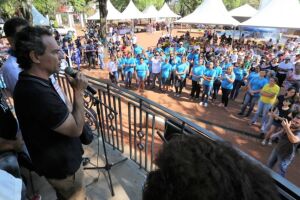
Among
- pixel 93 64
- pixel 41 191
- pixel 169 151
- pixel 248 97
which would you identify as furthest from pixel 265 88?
pixel 93 64

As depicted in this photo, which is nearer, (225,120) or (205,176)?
(205,176)

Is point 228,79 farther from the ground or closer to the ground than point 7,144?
closer to the ground

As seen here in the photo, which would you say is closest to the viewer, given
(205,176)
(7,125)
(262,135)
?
(205,176)

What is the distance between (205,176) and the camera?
70 cm

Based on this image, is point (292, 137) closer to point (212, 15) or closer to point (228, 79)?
point (228, 79)

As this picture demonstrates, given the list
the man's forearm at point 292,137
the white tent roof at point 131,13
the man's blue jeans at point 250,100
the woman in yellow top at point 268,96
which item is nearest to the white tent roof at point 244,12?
the white tent roof at point 131,13

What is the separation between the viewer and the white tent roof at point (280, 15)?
9.77 meters

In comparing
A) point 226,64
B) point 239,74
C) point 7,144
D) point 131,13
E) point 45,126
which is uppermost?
point 131,13

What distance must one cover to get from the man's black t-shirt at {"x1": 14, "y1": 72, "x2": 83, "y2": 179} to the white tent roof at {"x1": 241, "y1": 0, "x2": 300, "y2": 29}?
10805 millimetres

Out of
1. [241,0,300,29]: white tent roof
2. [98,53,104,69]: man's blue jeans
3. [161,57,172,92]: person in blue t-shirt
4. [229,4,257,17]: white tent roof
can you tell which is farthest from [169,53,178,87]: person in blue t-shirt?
[229,4,257,17]: white tent roof

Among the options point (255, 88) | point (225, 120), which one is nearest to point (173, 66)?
point (225, 120)

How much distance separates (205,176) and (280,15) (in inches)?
461

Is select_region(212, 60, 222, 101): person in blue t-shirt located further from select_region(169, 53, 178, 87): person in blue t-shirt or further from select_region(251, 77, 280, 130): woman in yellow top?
select_region(251, 77, 280, 130): woman in yellow top

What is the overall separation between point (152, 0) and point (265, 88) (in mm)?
41796
